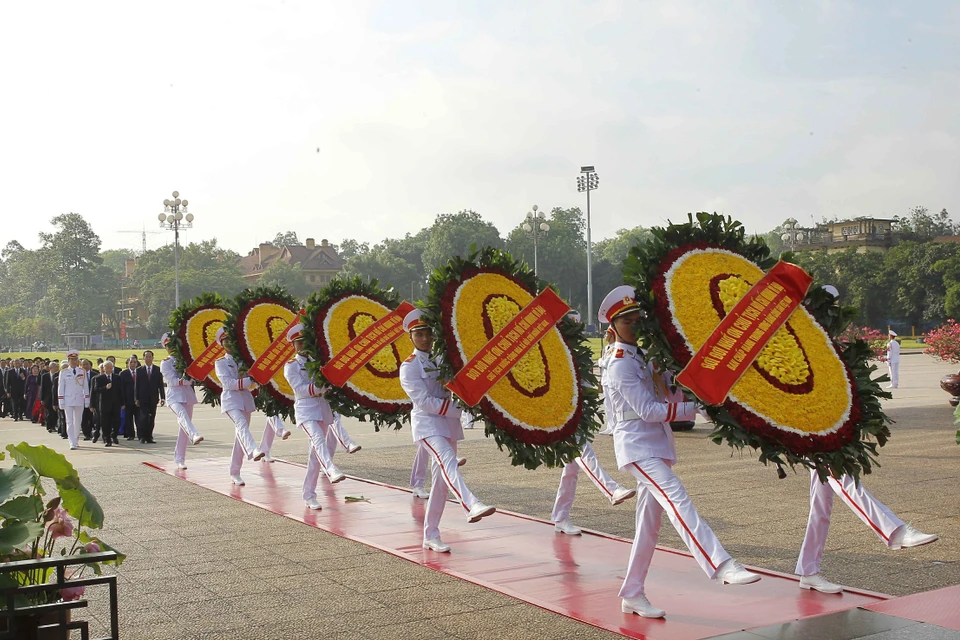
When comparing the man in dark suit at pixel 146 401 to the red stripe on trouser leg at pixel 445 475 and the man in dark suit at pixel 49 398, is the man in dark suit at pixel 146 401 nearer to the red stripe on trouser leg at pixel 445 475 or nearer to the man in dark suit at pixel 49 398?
the man in dark suit at pixel 49 398

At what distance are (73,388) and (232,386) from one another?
26.5 feet

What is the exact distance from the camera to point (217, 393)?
15.1 metres

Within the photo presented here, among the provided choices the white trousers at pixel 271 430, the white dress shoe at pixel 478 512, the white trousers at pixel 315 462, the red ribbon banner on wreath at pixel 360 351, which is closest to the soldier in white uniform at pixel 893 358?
the white trousers at pixel 271 430

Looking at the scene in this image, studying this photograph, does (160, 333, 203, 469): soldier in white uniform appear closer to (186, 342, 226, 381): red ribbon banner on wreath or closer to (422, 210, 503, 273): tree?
(186, 342, 226, 381): red ribbon banner on wreath

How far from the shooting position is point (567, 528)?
9.18 metres

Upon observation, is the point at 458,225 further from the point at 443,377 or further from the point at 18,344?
the point at 443,377

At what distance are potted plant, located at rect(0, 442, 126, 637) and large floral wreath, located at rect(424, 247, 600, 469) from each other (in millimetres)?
3842

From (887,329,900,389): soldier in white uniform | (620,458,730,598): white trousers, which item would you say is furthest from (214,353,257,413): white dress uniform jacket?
(887,329,900,389): soldier in white uniform

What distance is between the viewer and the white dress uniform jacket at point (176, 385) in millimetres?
15375

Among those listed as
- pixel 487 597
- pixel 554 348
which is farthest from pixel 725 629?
pixel 554 348

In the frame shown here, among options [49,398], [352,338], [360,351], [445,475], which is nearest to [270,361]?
[352,338]

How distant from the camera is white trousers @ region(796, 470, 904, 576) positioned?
6309 mm

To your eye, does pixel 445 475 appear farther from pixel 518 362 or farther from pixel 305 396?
pixel 305 396

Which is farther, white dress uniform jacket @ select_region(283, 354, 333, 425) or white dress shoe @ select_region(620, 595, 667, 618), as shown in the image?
white dress uniform jacket @ select_region(283, 354, 333, 425)
